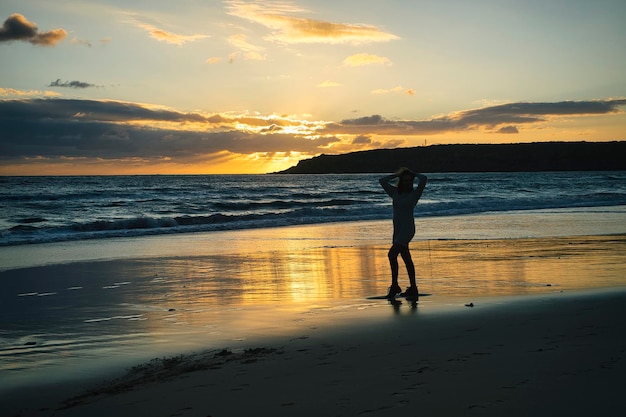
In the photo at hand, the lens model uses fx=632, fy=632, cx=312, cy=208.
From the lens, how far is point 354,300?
9070 millimetres

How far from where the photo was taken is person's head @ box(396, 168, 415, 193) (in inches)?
362

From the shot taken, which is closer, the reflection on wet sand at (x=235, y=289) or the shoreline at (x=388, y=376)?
the shoreline at (x=388, y=376)

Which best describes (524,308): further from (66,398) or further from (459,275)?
(66,398)

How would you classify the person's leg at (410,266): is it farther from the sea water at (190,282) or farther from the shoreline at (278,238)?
the shoreline at (278,238)

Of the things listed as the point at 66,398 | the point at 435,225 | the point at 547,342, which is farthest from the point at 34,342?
the point at 435,225

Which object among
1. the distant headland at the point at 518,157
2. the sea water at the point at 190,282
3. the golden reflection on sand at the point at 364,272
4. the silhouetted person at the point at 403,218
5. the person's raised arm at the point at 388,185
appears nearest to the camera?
the sea water at the point at 190,282

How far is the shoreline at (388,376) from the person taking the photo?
4383mm

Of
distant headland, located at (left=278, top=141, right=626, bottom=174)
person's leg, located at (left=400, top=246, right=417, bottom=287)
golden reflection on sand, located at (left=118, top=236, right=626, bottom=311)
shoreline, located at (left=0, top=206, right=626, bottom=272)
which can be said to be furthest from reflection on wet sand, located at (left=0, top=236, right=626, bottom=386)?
distant headland, located at (left=278, top=141, right=626, bottom=174)

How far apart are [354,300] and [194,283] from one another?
3415mm

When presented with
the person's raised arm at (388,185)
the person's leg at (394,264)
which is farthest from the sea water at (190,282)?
the person's raised arm at (388,185)

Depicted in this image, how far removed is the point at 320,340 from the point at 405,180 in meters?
3.48

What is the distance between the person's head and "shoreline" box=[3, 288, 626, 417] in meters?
2.69

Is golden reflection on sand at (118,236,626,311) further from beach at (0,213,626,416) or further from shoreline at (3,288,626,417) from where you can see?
shoreline at (3,288,626,417)

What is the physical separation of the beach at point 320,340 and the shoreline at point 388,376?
17 millimetres
